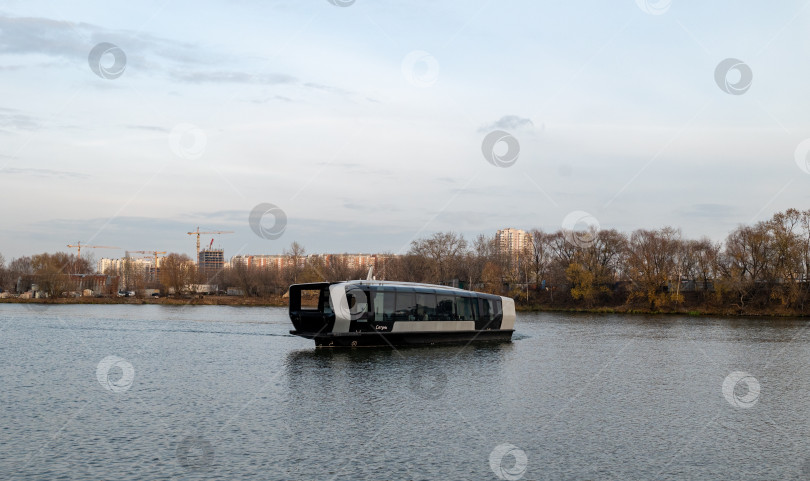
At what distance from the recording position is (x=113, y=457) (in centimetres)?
1477

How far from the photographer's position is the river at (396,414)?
1468cm

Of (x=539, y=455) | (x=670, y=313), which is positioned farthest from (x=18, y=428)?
(x=670, y=313)

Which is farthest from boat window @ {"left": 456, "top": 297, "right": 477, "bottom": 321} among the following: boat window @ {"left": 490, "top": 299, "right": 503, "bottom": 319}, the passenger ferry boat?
boat window @ {"left": 490, "top": 299, "right": 503, "bottom": 319}

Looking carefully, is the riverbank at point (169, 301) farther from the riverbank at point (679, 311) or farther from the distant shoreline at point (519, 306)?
the riverbank at point (679, 311)

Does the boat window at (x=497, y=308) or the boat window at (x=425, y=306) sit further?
the boat window at (x=497, y=308)

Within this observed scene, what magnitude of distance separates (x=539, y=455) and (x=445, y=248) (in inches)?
4367

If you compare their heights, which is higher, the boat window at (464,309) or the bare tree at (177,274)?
the bare tree at (177,274)

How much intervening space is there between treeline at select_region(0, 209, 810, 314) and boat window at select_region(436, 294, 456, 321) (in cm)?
5681

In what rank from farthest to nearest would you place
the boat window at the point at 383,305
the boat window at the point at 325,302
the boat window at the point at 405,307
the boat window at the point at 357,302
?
the boat window at the point at 405,307
the boat window at the point at 383,305
the boat window at the point at 325,302
the boat window at the point at 357,302

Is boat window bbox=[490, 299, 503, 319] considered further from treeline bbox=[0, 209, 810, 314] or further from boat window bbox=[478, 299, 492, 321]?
treeline bbox=[0, 209, 810, 314]

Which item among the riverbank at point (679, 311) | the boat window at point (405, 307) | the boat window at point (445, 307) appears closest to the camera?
the boat window at point (405, 307)

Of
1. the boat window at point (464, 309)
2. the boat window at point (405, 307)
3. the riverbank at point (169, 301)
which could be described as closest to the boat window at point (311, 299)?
the boat window at point (405, 307)

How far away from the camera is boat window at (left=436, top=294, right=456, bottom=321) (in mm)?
40594

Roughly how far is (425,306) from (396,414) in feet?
64.2
